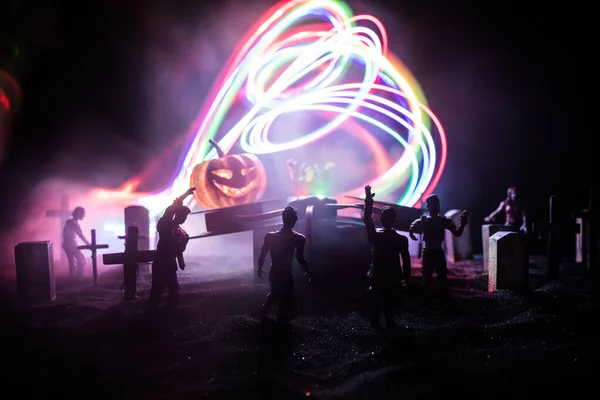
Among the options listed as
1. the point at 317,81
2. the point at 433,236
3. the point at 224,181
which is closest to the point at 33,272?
the point at 224,181

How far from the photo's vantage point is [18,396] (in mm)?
3871

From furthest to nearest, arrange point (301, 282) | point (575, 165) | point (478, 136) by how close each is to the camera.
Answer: point (478, 136) → point (575, 165) → point (301, 282)

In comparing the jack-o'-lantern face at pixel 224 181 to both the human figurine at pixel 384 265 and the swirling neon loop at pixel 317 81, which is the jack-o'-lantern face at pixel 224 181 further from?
the human figurine at pixel 384 265

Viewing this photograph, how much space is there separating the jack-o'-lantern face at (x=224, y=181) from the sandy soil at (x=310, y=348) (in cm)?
550

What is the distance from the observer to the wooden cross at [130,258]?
7.27m

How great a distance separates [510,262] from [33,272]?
965 centimetres

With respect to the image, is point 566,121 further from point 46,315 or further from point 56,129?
point 56,129

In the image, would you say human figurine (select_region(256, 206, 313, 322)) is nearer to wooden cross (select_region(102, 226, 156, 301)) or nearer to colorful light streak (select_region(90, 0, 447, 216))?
wooden cross (select_region(102, 226, 156, 301))

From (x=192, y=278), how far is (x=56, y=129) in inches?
494

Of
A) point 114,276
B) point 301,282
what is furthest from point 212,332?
point 114,276

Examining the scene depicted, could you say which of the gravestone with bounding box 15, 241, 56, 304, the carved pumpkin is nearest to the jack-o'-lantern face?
the carved pumpkin

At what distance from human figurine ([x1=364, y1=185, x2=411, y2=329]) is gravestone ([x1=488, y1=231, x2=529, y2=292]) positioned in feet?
9.00

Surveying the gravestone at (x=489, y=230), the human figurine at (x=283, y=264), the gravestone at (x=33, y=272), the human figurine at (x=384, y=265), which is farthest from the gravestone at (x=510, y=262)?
the gravestone at (x=33, y=272)

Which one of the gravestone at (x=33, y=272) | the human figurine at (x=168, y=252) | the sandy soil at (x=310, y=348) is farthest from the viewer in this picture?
the gravestone at (x=33, y=272)
